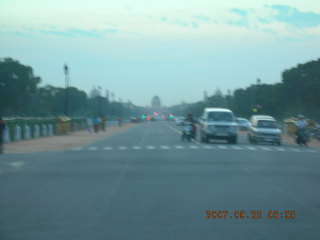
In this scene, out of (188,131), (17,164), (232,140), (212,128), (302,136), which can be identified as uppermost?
(212,128)

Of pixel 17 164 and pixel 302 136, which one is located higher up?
pixel 302 136

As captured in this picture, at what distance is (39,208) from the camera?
9898 mm

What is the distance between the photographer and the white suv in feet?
109

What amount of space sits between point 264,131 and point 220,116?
114 inches

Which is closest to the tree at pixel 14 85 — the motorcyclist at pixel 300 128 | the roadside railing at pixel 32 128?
the roadside railing at pixel 32 128

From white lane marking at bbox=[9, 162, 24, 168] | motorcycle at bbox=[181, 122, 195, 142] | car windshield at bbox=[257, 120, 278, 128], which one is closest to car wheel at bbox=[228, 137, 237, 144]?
car windshield at bbox=[257, 120, 278, 128]

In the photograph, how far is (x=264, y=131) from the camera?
33656 millimetres

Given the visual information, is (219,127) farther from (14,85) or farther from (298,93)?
(14,85)

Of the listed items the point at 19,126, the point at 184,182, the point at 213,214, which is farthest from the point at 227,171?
the point at 19,126

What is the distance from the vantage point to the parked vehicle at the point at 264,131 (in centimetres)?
3356

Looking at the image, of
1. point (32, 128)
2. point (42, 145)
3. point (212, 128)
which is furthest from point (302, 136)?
point (32, 128)

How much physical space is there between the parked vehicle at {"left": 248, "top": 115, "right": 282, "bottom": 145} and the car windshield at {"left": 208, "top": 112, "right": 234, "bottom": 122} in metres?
1.81

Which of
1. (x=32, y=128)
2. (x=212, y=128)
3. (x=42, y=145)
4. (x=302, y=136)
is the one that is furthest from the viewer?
(x=32, y=128)

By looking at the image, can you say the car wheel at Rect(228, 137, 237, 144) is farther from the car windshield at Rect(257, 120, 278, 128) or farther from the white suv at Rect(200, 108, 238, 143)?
the car windshield at Rect(257, 120, 278, 128)
